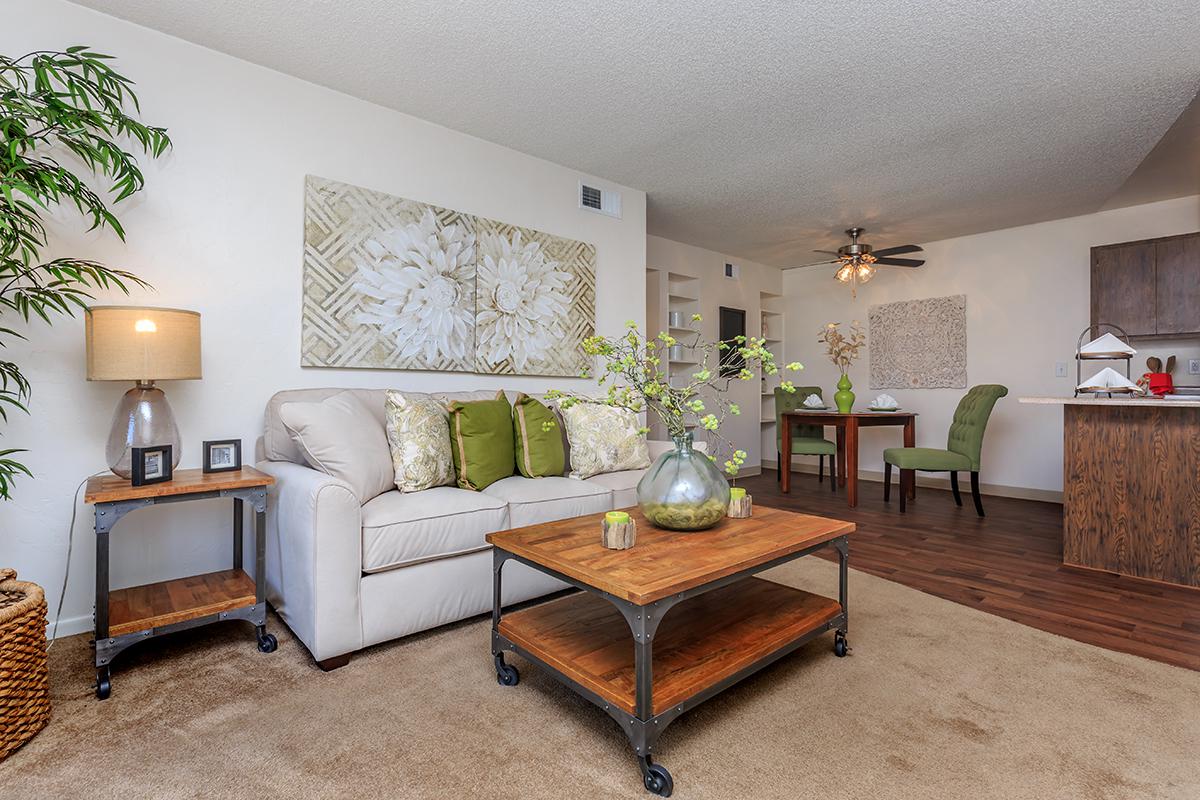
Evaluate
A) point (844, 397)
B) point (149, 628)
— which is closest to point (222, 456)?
point (149, 628)

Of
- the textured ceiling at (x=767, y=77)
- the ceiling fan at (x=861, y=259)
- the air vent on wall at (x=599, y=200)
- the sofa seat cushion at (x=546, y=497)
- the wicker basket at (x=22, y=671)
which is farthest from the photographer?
the ceiling fan at (x=861, y=259)

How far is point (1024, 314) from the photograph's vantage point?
17.4 ft

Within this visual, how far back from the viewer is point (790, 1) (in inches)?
87.4

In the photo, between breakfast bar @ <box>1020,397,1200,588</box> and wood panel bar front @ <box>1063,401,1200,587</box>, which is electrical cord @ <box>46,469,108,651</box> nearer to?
breakfast bar @ <box>1020,397,1200,588</box>

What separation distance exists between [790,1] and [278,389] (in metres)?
2.78

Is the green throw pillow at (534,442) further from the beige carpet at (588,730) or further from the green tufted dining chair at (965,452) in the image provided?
the green tufted dining chair at (965,452)

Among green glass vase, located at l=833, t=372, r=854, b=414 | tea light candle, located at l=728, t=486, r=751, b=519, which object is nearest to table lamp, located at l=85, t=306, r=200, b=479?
tea light candle, located at l=728, t=486, r=751, b=519

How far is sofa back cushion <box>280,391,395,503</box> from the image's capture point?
2244mm

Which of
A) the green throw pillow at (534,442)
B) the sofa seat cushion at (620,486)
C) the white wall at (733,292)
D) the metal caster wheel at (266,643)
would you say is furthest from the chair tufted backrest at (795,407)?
the metal caster wheel at (266,643)

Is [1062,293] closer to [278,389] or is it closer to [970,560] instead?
[970,560]

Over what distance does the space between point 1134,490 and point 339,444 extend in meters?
3.90

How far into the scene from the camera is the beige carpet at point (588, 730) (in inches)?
54.7

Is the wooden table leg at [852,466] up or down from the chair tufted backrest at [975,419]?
down

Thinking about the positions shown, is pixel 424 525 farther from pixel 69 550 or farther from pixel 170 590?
pixel 69 550
